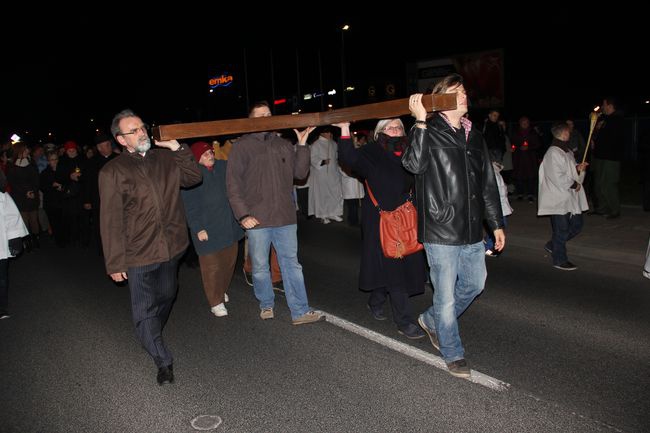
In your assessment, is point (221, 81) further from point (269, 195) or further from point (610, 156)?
point (269, 195)

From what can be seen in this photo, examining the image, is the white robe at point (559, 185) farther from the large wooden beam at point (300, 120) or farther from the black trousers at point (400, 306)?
the large wooden beam at point (300, 120)

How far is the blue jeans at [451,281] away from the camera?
4.17 m

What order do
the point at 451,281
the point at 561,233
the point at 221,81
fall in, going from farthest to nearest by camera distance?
the point at 221,81
the point at 561,233
the point at 451,281

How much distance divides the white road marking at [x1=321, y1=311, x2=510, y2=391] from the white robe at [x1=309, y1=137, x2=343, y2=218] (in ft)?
22.2

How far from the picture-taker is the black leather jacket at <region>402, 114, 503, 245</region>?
13.3 ft

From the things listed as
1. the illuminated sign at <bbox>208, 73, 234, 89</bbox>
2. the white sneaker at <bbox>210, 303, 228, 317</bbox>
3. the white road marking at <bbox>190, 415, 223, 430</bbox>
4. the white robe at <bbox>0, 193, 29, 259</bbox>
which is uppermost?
the illuminated sign at <bbox>208, 73, 234, 89</bbox>

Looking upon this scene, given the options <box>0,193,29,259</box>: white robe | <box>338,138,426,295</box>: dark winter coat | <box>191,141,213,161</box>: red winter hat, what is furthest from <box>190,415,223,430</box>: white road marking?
<box>0,193,29,259</box>: white robe

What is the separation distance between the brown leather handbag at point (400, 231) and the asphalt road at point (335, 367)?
33.5 inches

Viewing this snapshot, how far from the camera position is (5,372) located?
4926 millimetres

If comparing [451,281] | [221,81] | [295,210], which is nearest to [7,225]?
[295,210]

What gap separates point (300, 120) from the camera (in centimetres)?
483

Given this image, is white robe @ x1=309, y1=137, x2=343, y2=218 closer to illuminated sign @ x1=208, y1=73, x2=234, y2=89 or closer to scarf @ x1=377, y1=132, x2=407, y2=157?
scarf @ x1=377, y1=132, x2=407, y2=157

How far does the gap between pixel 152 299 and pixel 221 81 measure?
78907 millimetres

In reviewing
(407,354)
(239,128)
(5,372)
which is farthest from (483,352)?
(5,372)
